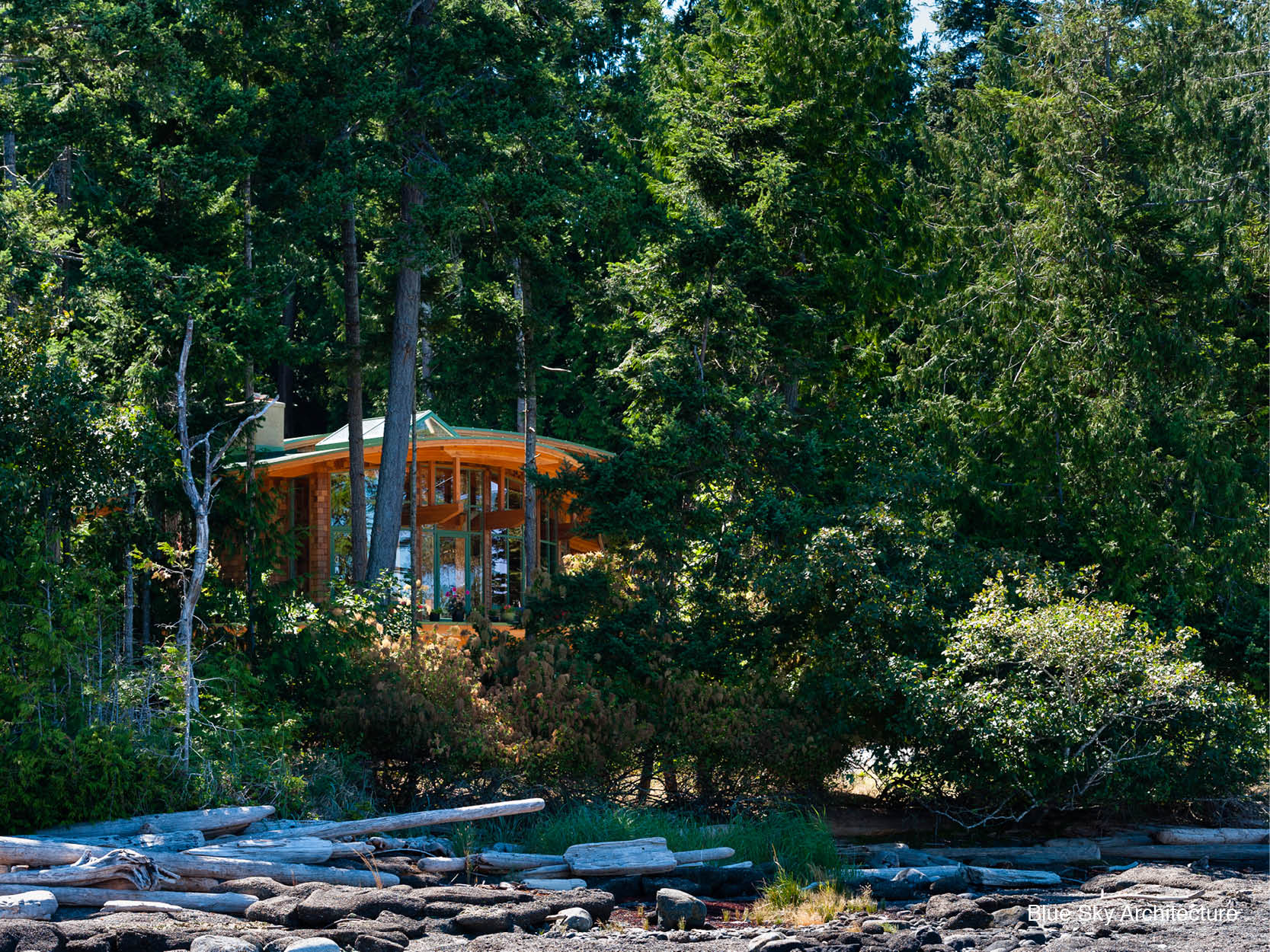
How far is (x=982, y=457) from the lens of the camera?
19.4m

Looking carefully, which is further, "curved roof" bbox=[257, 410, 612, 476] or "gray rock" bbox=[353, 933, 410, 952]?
"curved roof" bbox=[257, 410, 612, 476]

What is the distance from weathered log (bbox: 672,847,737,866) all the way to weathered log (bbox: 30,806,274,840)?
142 inches

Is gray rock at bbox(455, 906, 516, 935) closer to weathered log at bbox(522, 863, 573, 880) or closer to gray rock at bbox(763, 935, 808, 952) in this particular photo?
weathered log at bbox(522, 863, 573, 880)

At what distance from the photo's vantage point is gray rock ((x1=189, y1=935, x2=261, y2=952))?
7730mm

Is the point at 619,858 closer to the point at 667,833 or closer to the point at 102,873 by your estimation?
the point at 667,833

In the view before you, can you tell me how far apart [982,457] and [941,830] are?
6736mm

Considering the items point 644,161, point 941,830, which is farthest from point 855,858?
point 644,161

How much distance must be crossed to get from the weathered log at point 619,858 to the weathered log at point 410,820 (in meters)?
0.64

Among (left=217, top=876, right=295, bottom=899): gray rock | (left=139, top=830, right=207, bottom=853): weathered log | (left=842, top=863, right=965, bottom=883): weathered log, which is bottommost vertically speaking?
(left=842, top=863, right=965, bottom=883): weathered log

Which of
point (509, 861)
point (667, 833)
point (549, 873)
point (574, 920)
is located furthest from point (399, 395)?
point (574, 920)

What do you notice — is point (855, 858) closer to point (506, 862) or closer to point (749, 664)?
point (749, 664)

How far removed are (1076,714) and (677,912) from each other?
4.90m

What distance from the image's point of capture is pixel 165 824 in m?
10.2

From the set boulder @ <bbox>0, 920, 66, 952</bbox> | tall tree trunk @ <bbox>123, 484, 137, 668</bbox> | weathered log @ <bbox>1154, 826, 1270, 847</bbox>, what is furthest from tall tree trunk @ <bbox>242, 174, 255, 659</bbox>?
weathered log @ <bbox>1154, 826, 1270, 847</bbox>
